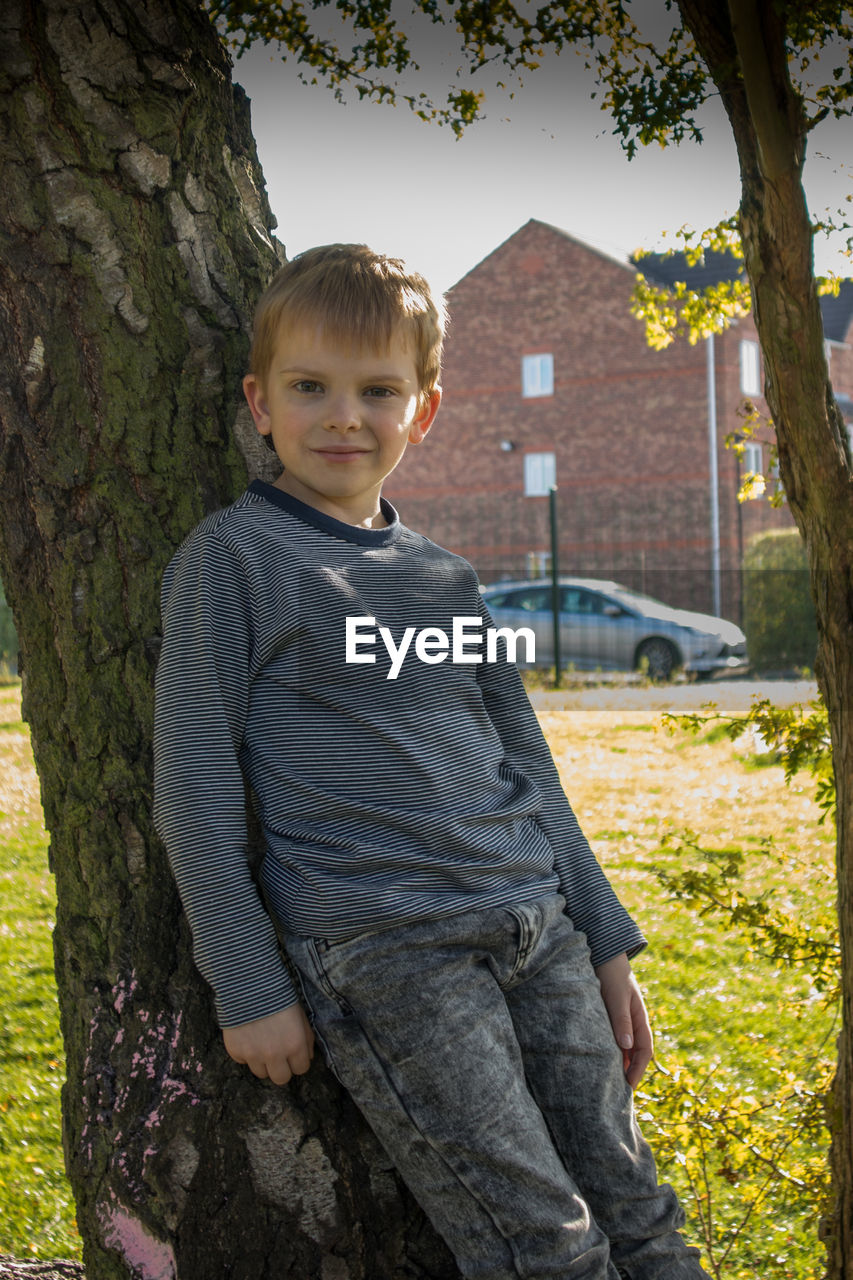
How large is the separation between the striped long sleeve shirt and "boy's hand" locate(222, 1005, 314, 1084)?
0.02 meters

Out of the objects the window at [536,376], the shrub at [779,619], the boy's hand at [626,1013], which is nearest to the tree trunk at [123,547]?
the boy's hand at [626,1013]

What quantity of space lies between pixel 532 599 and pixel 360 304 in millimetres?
13889

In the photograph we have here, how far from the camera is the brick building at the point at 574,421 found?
26281 mm

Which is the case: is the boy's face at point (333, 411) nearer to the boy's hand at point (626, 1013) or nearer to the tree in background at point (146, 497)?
the tree in background at point (146, 497)

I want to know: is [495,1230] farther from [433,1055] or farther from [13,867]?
[13,867]

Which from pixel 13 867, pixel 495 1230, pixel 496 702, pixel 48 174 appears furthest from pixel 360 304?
pixel 13 867

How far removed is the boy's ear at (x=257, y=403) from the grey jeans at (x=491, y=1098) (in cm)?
87

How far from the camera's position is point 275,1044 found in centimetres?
174

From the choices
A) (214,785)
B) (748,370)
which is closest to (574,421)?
(748,370)

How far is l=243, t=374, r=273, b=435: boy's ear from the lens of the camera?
81.2 inches

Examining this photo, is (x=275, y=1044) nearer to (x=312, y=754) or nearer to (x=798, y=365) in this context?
(x=312, y=754)

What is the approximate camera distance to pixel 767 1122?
367 centimetres

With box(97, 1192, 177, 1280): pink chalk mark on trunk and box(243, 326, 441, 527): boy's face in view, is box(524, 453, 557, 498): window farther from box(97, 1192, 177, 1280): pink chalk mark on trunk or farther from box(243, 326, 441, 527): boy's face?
box(97, 1192, 177, 1280): pink chalk mark on trunk

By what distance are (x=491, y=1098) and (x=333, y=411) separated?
1091 millimetres
